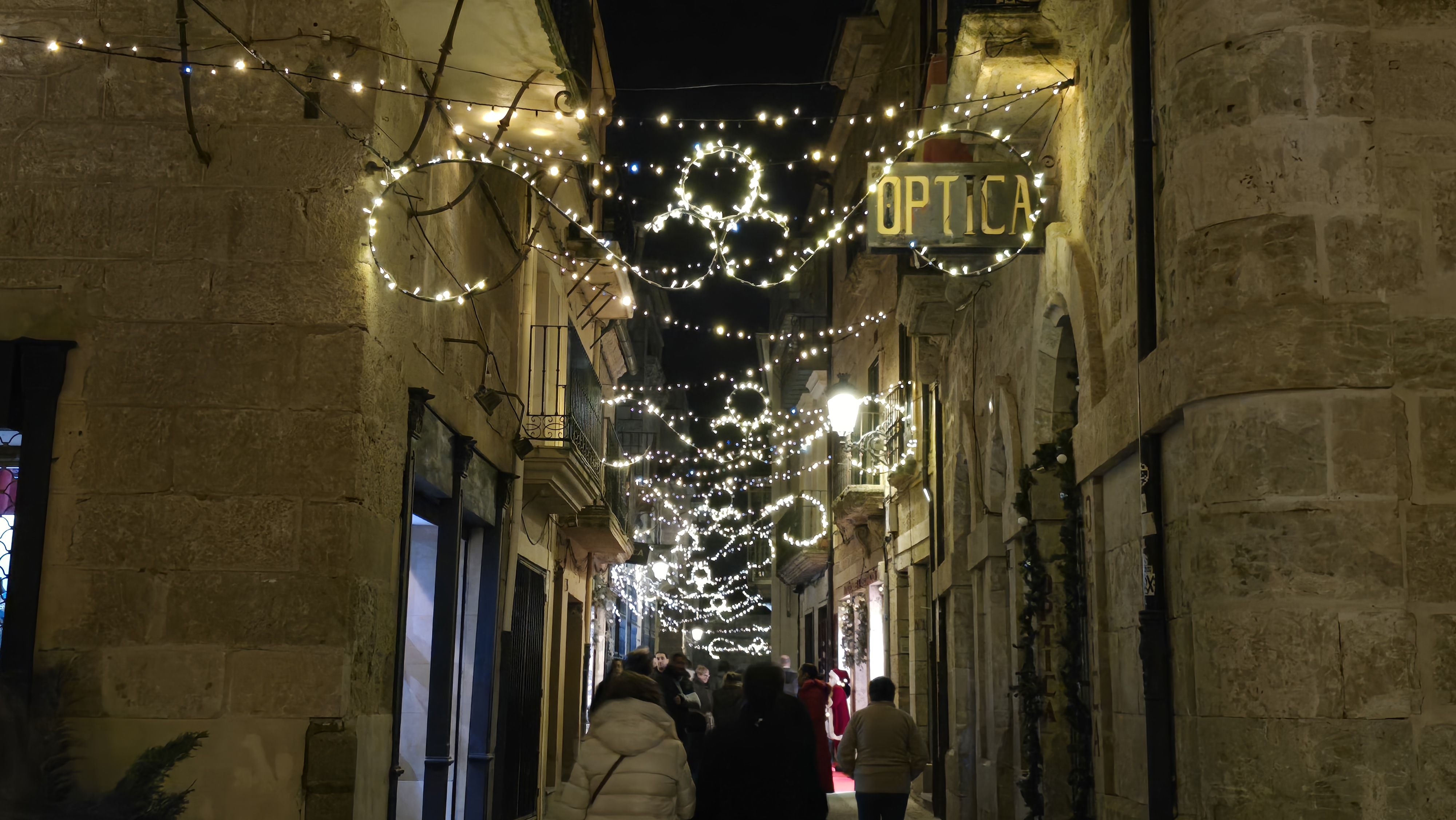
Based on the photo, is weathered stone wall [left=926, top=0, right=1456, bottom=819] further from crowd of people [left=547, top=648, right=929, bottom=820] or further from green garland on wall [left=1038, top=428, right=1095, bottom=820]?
green garland on wall [left=1038, top=428, right=1095, bottom=820]

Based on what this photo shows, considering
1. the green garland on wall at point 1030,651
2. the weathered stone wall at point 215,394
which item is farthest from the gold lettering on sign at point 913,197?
the weathered stone wall at point 215,394

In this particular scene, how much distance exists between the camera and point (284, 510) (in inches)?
265

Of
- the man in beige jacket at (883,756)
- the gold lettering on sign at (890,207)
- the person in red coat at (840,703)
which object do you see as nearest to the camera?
the gold lettering on sign at (890,207)

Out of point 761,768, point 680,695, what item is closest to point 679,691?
point 680,695

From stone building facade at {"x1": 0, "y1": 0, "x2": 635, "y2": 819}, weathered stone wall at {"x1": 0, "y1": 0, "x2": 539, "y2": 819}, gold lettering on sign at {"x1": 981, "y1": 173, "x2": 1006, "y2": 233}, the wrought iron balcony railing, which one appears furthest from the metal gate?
gold lettering on sign at {"x1": 981, "y1": 173, "x2": 1006, "y2": 233}

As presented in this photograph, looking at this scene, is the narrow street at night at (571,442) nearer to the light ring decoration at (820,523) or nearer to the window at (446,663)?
the window at (446,663)

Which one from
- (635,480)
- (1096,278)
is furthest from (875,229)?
(635,480)

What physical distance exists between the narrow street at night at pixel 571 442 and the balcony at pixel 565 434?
0.27 meters

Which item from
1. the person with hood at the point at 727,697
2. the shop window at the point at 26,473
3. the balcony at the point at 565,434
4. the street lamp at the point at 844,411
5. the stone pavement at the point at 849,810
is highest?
the street lamp at the point at 844,411

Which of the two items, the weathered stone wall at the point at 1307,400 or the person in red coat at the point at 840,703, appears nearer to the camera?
the weathered stone wall at the point at 1307,400

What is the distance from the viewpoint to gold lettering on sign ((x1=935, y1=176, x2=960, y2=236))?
8.27 meters

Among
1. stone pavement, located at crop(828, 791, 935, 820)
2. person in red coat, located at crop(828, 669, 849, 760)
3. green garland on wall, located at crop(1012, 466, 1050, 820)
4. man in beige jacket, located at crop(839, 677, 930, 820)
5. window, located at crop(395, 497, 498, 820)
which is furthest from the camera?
person in red coat, located at crop(828, 669, 849, 760)

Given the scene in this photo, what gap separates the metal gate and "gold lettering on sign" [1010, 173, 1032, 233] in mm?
5571

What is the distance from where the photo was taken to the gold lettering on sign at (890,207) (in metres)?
8.33
